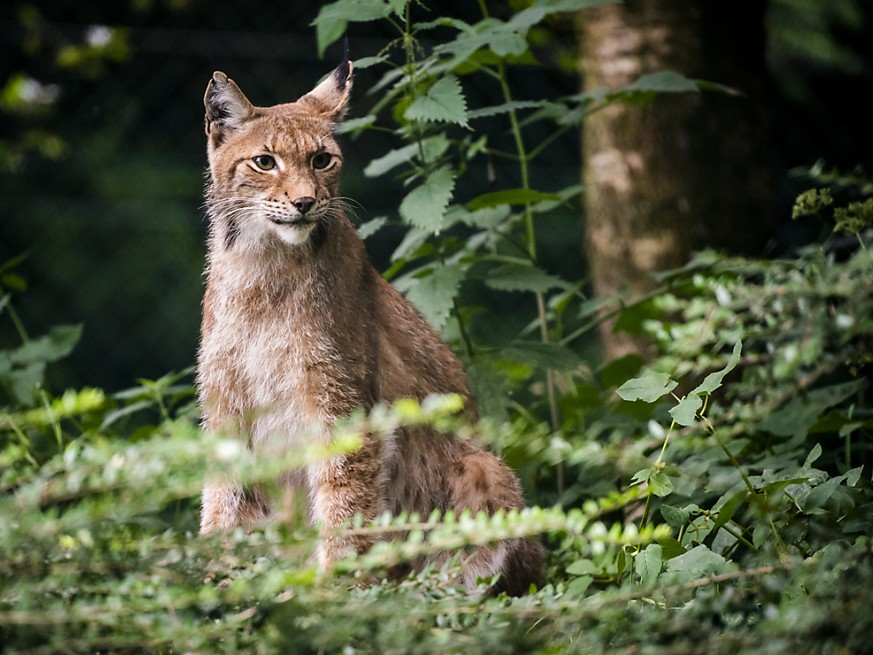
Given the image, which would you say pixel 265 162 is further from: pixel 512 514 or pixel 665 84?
pixel 512 514

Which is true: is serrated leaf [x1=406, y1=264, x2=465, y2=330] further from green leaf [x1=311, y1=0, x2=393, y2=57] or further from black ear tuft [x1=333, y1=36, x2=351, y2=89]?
green leaf [x1=311, y1=0, x2=393, y2=57]

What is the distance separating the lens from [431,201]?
3.23 m

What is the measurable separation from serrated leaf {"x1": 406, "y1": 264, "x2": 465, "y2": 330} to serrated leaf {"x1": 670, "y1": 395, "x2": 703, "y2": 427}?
103cm

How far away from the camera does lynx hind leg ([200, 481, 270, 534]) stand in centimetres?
299

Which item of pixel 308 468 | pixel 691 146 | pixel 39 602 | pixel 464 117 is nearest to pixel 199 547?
pixel 39 602

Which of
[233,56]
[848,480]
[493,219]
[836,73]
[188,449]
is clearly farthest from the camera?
[836,73]

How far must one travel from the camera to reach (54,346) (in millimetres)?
4004

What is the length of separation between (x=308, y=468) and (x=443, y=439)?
1.26 feet

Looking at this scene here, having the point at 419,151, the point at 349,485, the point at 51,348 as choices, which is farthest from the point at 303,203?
the point at 51,348

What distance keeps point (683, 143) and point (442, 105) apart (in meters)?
1.77

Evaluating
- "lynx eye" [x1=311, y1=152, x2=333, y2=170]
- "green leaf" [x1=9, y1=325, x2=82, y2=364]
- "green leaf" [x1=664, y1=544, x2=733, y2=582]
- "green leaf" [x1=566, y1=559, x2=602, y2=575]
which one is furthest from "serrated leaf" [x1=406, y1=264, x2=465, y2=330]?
"green leaf" [x1=9, y1=325, x2=82, y2=364]

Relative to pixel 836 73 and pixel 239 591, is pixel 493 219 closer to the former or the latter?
pixel 239 591

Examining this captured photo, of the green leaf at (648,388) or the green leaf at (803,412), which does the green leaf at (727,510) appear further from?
the green leaf at (803,412)

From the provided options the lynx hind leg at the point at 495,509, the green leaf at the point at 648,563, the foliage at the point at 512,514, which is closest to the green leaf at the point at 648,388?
the foliage at the point at 512,514
